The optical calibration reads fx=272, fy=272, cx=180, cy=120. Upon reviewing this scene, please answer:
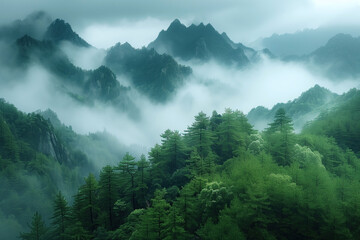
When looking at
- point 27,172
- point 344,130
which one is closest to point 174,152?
point 344,130

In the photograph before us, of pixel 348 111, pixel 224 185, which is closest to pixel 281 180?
pixel 224 185

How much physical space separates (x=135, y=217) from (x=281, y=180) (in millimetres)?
22593

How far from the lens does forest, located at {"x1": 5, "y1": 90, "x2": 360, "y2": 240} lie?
30703mm

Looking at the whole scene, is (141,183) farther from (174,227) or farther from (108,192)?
(174,227)

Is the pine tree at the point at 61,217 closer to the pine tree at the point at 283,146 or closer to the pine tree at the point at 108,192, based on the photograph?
the pine tree at the point at 108,192

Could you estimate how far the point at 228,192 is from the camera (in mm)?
35281

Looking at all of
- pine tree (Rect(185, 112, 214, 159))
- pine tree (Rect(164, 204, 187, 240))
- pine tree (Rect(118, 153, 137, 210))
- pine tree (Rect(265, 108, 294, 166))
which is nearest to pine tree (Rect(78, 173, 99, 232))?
pine tree (Rect(118, 153, 137, 210))

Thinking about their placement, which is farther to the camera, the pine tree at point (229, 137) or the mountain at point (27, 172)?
the mountain at point (27, 172)

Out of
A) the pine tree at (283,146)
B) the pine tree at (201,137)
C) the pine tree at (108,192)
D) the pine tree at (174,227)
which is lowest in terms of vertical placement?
the pine tree at (174,227)

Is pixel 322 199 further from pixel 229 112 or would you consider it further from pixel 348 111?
pixel 348 111

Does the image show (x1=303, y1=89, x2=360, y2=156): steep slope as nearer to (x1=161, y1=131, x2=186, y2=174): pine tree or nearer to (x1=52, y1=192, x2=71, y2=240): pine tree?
(x1=161, y1=131, x2=186, y2=174): pine tree

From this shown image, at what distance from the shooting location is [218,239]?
95.7ft

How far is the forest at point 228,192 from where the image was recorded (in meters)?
30.7

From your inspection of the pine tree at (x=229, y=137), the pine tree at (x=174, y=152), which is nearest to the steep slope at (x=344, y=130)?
the pine tree at (x=229, y=137)
